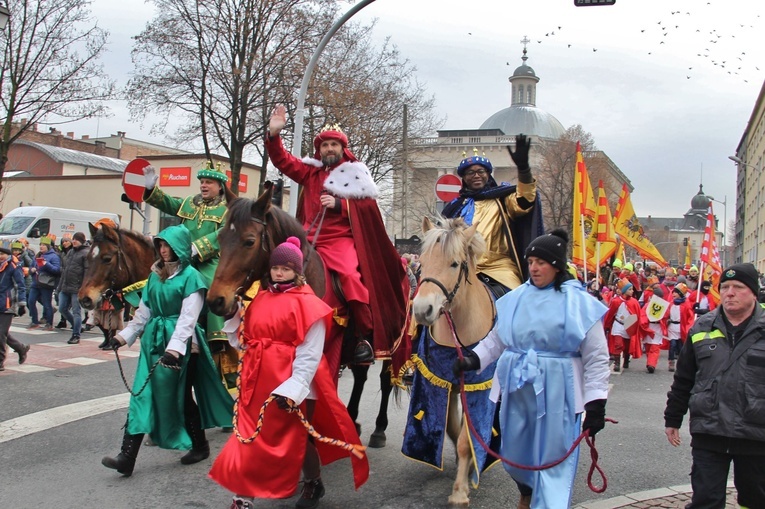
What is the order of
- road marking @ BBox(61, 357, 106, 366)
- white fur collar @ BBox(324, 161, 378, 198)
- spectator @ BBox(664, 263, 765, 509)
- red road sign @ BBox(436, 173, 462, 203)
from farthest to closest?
red road sign @ BBox(436, 173, 462, 203) < road marking @ BBox(61, 357, 106, 366) < white fur collar @ BBox(324, 161, 378, 198) < spectator @ BBox(664, 263, 765, 509)

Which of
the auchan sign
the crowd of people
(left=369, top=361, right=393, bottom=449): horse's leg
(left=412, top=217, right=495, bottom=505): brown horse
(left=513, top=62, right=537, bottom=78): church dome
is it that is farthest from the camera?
(left=513, top=62, right=537, bottom=78): church dome

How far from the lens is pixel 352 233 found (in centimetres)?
599

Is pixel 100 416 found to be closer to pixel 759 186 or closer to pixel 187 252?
pixel 187 252

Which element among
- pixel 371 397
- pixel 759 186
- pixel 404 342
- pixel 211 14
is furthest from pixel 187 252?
pixel 759 186

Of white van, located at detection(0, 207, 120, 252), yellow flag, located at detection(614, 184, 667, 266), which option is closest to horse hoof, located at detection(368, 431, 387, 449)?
yellow flag, located at detection(614, 184, 667, 266)

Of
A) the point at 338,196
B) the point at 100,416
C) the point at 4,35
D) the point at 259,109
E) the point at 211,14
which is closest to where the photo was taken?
the point at 338,196

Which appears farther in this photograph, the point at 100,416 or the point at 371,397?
the point at 371,397

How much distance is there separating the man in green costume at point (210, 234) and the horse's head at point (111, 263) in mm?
553

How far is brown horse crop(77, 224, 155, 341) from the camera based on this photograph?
6203 millimetres

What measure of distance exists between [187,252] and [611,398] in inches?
271

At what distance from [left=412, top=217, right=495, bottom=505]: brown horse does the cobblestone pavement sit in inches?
37.2

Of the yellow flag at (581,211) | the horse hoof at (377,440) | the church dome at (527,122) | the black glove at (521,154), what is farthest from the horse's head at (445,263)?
the church dome at (527,122)

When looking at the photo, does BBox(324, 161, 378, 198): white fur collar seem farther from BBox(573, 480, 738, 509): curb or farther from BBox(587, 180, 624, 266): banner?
BBox(587, 180, 624, 266): banner

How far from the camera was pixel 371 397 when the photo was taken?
362 inches
